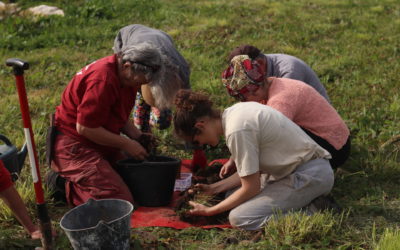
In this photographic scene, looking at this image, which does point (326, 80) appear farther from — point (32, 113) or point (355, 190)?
point (32, 113)

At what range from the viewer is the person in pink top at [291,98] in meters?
4.00

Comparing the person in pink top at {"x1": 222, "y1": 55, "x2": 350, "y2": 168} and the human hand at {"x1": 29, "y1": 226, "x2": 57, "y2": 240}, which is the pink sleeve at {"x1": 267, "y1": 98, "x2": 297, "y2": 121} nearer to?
the person in pink top at {"x1": 222, "y1": 55, "x2": 350, "y2": 168}

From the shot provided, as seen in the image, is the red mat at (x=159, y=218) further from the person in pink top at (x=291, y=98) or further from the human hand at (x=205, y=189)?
the person in pink top at (x=291, y=98)

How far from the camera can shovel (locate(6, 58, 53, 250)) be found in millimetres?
2893

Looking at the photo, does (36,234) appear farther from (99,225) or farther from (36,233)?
(99,225)

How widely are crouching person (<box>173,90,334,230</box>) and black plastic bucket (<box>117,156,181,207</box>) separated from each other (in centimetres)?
44

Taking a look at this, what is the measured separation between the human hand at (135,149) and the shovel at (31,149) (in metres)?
1.13

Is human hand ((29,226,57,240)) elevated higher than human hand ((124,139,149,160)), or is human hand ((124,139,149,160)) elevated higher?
human hand ((124,139,149,160))

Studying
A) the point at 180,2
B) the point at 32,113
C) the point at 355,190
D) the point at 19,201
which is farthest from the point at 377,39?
the point at 19,201

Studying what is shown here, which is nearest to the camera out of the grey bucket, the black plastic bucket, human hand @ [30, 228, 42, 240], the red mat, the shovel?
the shovel

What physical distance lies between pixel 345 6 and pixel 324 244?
8.18 metres

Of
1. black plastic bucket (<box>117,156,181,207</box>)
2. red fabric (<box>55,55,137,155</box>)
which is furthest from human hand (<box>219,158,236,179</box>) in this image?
A: red fabric (<box>55,55,137,155</box>)

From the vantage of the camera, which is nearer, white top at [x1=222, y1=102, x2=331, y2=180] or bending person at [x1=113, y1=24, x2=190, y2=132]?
white top at [x1=222, y1=102, x2=331, y2=180]

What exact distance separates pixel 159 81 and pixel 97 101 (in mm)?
510
